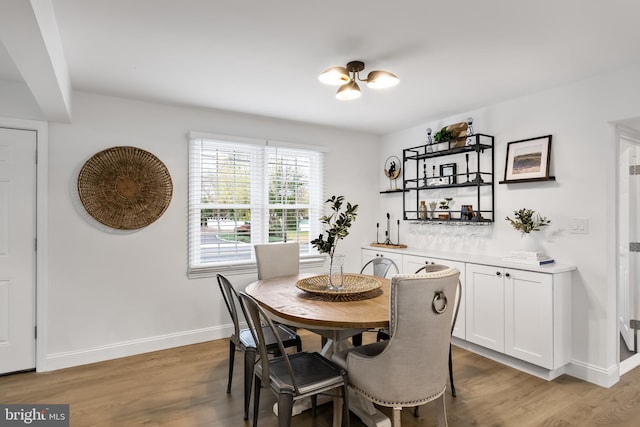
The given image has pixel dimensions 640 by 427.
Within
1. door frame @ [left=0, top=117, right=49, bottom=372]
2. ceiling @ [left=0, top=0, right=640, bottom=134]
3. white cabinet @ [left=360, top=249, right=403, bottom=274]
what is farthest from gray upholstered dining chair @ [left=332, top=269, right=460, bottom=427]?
door frame @ [left=0, top=117, right=49, bottom=372]

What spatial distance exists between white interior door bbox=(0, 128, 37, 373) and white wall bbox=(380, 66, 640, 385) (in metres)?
4.25

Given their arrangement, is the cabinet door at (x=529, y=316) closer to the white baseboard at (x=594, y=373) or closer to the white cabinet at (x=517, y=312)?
the white cabinet at (x=517, y=312)

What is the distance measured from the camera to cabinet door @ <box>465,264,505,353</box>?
3156mm

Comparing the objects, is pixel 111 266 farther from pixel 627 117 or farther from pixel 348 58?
pixel 627 117

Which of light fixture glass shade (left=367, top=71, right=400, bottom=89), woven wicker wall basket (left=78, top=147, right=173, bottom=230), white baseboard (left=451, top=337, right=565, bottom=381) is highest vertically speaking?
light fixture glass shade (left=367, top=71, right=400, bottom=89)

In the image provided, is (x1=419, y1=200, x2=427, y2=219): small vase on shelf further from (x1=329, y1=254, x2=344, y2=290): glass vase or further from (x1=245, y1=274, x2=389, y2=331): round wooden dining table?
(x1=329, y1=254, x2=344, y2=290): glass vase

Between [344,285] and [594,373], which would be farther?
[594,373]

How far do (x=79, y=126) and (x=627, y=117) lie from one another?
14.4ft

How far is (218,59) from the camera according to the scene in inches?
101

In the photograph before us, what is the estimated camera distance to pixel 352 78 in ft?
8.86

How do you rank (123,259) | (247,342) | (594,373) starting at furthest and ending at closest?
(123,259) → (594,373) → (247,342)

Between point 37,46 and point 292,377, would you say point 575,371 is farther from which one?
point 37,46

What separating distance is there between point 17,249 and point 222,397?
6.85 ft

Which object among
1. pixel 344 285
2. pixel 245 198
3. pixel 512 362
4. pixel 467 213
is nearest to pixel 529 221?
pixel 467 213
